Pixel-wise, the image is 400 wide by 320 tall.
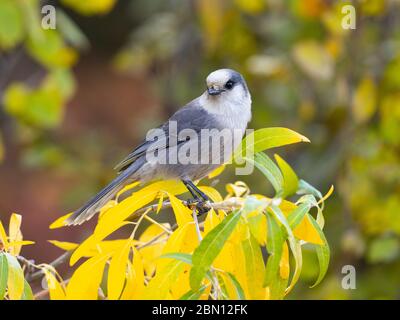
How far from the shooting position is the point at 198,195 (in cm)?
245

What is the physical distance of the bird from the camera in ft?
8.26

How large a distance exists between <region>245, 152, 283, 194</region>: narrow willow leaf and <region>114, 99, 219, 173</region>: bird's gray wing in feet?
2.88

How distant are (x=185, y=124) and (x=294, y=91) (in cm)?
167

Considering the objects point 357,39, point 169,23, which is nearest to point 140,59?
point 169,23

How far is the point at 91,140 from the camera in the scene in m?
4.63

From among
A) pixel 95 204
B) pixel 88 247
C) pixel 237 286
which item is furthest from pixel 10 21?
pixel 237 286

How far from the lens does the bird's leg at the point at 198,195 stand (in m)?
2.20

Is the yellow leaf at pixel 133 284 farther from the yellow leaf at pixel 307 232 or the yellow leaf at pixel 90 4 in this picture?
the yellow leaf at pixel 90 4

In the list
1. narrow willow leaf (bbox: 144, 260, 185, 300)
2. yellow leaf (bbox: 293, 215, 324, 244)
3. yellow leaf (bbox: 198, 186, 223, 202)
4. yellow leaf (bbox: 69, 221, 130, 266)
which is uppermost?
yellow leaf (bbox: 198, 186, 223, 202)

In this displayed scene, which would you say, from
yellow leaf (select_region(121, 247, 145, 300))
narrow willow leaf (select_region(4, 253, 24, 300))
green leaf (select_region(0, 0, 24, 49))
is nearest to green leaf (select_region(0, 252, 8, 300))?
narrow willow leaf (select_region(4, 253, 24, 300))

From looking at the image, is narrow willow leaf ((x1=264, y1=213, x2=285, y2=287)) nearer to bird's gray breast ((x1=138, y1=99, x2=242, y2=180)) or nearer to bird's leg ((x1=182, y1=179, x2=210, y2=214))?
bird's leg ((x1=182, y1=179, x2=210, y2=214))

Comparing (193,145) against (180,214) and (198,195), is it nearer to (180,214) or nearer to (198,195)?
(198,195)
